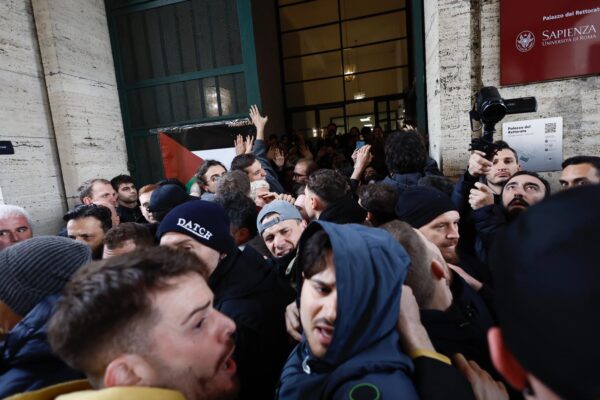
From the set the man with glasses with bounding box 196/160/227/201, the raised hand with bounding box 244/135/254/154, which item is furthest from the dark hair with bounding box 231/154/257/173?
the raised hand with bounding box 244/135/254/154

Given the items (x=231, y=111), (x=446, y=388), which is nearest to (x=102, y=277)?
(x=446, y=388)

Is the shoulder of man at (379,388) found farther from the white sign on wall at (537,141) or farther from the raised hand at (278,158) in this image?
the raised hand at (278,158)

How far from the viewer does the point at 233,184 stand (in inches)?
109

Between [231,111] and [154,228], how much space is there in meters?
2.70

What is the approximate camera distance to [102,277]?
0.88 metres

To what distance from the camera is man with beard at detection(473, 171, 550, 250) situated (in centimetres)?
216

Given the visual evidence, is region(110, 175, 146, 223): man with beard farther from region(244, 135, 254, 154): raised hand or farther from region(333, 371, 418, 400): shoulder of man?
region(333, 371, 418, 400): shoulder of man

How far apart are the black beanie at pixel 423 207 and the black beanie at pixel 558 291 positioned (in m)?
1.52

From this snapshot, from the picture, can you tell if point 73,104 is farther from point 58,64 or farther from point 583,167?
point 583,167

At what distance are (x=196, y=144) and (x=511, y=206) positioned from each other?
4.08 m

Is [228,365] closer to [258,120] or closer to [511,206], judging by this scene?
[511,206]

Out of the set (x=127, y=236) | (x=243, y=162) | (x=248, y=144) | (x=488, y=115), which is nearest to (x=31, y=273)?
(x=127, y=236)

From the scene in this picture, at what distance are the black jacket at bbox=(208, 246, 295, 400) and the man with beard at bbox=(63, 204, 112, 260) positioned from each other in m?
1.62

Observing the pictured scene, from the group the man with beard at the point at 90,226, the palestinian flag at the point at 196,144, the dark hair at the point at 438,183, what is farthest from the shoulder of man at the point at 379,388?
the palestinian flag at the point at 196,144
